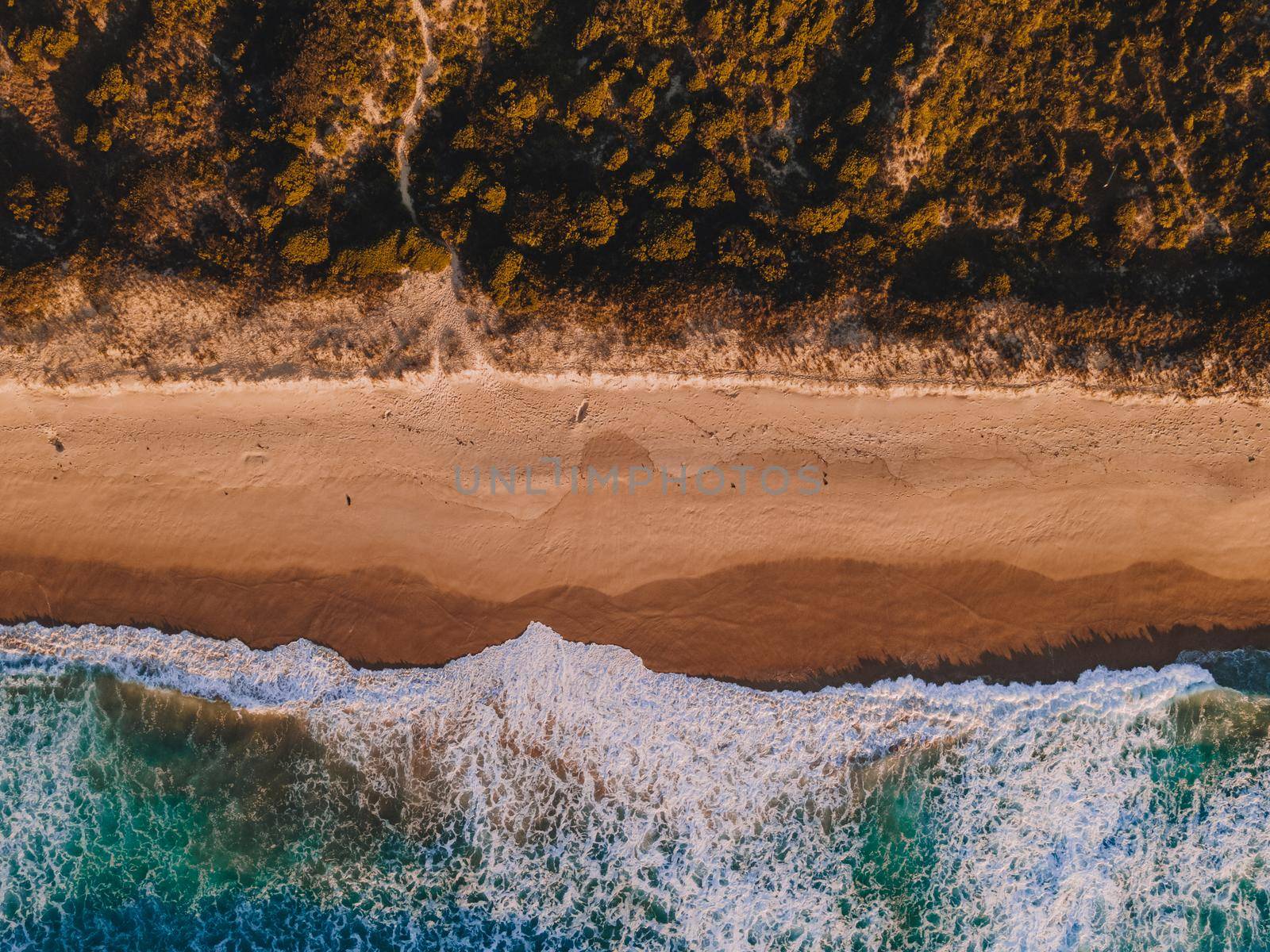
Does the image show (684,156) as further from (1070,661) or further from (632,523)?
(1070,661)

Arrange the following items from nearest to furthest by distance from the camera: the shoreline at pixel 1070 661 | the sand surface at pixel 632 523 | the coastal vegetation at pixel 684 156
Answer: the coastal vegetation at pixel 684 156 → the sand surface at pixel 632 523 → the shoreline at pixel 1070 661

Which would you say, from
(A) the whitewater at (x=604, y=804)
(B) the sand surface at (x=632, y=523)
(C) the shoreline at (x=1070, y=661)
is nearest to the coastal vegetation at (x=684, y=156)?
(B) the sand surface at (x=632, y=523)

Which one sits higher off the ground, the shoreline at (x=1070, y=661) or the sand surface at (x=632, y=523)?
the sand surface at (x=632, y=523)

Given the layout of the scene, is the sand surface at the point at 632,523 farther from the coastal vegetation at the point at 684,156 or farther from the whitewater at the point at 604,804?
the coastal vegetation at the point at 684,156

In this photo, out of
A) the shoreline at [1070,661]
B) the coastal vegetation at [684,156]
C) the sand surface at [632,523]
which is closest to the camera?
the coastal vegetation at [684,156]

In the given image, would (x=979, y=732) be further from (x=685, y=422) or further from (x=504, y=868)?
(x=504, y=868)

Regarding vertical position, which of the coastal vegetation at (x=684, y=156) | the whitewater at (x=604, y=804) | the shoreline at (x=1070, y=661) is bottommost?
the whitewater at (x=604, y=804)

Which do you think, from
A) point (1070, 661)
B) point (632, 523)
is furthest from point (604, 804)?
point (1070, 661)

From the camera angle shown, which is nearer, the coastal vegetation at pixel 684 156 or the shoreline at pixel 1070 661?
the coastal vegetation at pixel 684 156
